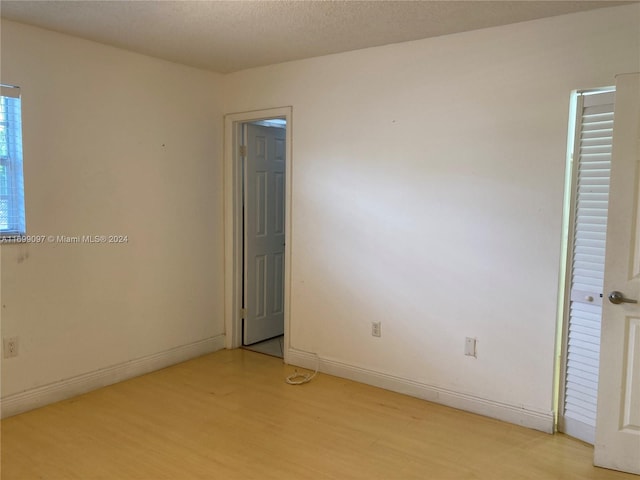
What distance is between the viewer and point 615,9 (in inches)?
103

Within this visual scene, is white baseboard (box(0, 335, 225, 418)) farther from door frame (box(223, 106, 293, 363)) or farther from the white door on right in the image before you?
the white door on right

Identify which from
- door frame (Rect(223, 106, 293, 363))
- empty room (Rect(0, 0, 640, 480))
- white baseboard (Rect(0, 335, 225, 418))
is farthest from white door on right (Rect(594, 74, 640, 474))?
white baseboard (Rect(0, 335, 225, 418))

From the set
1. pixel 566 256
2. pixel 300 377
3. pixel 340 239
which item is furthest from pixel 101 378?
pixel 566 256

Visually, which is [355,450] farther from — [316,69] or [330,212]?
[316,69]

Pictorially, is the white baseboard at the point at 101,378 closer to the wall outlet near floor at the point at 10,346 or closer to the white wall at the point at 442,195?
the wall outlet near floor at the point at 10,346

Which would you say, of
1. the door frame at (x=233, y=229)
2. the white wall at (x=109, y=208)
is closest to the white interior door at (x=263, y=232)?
the door frame at (x=233, y=229)

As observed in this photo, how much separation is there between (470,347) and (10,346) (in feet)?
9.57

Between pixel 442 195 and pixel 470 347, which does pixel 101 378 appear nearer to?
pixel 470 347

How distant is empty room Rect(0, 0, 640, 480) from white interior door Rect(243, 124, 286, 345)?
1.28 ft

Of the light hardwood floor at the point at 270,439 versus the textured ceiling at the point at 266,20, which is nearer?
the light hardwood floor at the point at 270,439

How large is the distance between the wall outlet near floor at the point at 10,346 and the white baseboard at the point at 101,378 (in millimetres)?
260

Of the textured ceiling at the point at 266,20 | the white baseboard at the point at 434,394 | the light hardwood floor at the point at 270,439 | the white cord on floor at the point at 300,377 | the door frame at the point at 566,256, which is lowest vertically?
the light hardwood floor at the point at 270,439

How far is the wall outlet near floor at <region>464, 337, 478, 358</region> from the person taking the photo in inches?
126

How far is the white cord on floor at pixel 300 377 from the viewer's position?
369 cm
